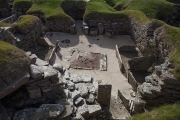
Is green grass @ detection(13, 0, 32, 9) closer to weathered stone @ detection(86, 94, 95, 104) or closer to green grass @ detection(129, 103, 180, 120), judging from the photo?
weathered stone @ detection(86, 94, 95, 104)

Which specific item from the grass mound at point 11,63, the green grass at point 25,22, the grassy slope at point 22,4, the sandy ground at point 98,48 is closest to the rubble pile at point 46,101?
the grass mound at point 11,63

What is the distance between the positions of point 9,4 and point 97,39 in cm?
1375

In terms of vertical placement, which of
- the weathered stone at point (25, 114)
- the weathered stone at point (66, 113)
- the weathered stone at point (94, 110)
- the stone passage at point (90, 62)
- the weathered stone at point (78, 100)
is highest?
the weathered stone at point (25, 114)

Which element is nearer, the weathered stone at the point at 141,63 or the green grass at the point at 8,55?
the green grass at the point at 8,55

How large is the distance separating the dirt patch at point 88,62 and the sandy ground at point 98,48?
0.48 metres

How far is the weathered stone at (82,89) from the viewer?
1015 centimetres

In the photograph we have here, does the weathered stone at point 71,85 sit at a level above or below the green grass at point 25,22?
below

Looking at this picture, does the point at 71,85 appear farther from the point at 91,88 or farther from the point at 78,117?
the point at 78,117

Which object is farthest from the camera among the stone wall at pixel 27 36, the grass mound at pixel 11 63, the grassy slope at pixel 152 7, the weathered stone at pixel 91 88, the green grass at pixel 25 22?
the grassy slope at pixel 152 7

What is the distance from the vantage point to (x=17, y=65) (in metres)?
8.03

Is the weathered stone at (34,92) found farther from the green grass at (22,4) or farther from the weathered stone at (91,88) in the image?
the green grass at (22,4)

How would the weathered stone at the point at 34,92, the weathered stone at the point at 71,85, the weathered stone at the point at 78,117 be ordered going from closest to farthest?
the weathered stone at the point at 34,92
the weathered stone at the point at 78,117
the weathered stone at the point at 71,85

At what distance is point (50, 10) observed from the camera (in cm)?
2112

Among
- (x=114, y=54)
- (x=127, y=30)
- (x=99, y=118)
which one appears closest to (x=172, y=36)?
(x=114, y=54)
